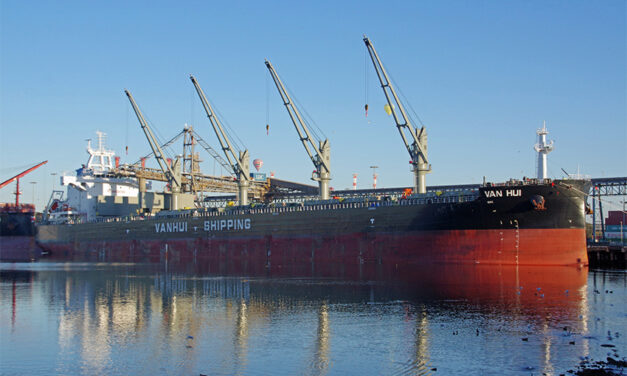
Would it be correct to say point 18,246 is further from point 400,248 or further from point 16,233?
point 400,248

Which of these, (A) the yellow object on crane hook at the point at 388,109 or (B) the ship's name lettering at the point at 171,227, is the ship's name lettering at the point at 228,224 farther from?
(A) the yellow object on crane hook at the point at 388,109

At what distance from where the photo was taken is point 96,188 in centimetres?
7825

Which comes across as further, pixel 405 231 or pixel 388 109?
pixel 388 109

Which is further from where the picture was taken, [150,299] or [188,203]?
[188,203]

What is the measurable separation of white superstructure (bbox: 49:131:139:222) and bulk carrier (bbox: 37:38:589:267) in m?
0.27

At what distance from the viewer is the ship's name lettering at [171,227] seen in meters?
62.7

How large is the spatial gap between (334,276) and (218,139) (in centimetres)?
3306

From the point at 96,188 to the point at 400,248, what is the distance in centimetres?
4896

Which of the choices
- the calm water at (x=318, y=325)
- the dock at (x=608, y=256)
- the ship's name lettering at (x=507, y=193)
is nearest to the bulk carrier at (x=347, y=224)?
the ship's name lettering at (x=507, y=193)

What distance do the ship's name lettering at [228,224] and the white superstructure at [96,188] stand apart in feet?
76.4

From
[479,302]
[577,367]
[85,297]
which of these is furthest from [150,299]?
[577,367]

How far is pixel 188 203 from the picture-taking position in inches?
3118

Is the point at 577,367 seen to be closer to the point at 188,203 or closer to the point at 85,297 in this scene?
the point at 85,297

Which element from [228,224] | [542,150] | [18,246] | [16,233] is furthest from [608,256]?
[16,233]
